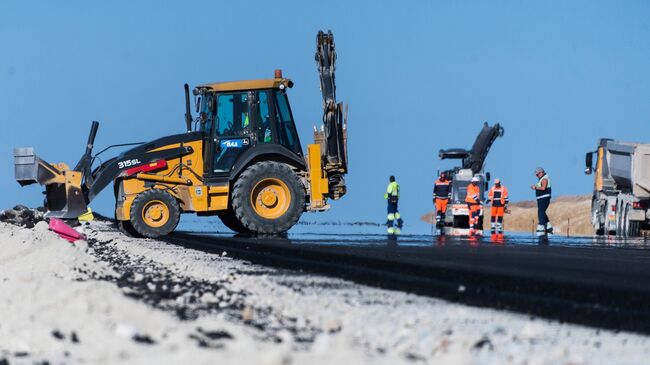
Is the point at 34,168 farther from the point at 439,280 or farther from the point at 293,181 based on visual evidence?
the point at 439,280

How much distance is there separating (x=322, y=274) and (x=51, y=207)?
13.2 m

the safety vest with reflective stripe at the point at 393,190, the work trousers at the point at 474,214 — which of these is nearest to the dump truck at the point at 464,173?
the work trousers at the point at 474,214

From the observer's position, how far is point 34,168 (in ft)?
75.9

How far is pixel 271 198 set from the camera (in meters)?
21.8

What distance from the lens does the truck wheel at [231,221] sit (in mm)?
24406

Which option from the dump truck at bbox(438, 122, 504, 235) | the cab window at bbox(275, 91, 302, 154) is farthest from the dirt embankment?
the cab window at bbox(275, 91, 302, 154)

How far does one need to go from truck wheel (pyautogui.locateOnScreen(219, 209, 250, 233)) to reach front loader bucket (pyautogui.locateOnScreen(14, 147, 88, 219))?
126 inches

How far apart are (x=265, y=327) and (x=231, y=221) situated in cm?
1823

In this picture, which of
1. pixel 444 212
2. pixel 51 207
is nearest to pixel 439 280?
pixel 51 207

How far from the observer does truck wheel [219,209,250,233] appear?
24406mm

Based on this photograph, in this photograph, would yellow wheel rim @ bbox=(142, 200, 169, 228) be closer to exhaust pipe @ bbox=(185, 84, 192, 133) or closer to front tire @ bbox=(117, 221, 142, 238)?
front tire @ bbox=(117, 221, 142, 238)

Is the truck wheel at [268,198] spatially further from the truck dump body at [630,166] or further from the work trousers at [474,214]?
the work trousers at [474,214]

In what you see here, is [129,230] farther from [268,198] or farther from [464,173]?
[464,173]

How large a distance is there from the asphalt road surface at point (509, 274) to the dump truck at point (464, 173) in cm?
1738
